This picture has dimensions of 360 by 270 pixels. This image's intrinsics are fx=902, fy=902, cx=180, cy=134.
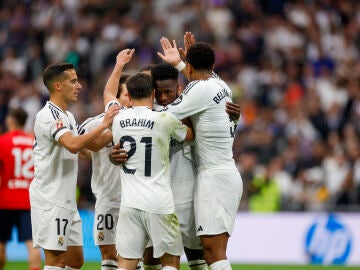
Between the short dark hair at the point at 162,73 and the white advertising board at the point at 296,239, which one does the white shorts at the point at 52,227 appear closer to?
the short dark hair at the point at 162,73

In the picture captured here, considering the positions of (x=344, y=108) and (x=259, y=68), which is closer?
(x=344, y=108)

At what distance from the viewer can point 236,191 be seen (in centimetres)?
860

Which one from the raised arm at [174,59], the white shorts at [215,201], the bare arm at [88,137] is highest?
the raised arm at [174,59]

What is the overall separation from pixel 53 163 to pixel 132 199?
2.99ft

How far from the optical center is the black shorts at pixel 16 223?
446 inches

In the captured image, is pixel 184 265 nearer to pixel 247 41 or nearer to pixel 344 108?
pixel 344 108

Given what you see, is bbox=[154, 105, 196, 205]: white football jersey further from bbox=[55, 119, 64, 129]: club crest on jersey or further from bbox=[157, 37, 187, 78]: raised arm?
bbox=[55, 119, 64, 129]: club crest on jersey

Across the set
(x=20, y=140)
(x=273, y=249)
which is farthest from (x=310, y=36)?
(x=20, y=140)

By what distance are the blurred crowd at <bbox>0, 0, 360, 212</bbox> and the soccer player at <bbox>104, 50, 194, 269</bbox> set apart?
26.6ft

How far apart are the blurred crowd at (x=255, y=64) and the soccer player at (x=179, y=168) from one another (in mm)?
7488

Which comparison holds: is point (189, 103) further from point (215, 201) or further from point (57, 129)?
point (57, 129)

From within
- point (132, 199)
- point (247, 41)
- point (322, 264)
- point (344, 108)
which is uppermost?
point (247, 41)

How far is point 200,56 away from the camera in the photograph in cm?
856

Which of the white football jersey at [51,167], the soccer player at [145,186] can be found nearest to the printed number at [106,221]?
the white football jersey at [51,167]
